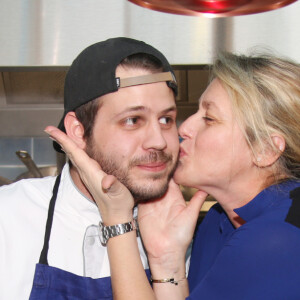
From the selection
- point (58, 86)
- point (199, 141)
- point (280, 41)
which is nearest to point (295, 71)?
point (280, 41)

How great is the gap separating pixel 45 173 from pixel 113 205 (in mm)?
1038

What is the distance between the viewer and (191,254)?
58.5 inches

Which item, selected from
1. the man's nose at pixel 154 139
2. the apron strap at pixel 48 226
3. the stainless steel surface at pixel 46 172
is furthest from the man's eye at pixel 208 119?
the stainless steel surface at pixel 46 172

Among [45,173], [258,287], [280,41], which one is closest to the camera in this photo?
[258,287]

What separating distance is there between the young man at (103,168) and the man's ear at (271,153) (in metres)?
0.21

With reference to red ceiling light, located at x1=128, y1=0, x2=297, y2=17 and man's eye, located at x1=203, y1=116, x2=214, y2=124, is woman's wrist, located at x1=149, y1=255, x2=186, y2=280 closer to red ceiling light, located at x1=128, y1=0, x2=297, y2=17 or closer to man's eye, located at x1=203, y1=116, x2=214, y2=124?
man's eye, located at x1=203, y1=116, x2=214, y2=124

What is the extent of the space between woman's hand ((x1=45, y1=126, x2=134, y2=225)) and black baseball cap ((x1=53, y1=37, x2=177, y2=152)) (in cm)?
16

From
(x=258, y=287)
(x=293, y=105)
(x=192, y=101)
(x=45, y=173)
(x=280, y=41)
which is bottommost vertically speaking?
(x=45, y=173)

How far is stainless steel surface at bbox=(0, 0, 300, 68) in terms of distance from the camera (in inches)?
50.6

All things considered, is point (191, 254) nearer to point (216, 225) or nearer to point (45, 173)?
point (216, 225)

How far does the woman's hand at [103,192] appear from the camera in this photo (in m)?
1.20

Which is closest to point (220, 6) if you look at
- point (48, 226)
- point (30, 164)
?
point (48, 226)

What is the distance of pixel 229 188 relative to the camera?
1302mm

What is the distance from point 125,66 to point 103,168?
0.26 meters
